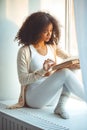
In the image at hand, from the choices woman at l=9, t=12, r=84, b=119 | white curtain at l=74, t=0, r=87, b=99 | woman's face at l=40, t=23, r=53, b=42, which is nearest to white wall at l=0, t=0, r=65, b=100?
woman at l=9, t=12, r=84, b=119

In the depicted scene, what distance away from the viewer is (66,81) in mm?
1746

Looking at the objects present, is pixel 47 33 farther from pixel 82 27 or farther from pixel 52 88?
pixel 82 27

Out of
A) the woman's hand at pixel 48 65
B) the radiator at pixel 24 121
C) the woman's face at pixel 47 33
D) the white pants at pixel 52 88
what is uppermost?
the woman's face at pixel 47 33

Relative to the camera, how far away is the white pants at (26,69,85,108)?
174cm

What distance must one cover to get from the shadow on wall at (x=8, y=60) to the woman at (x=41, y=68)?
0.85 feet

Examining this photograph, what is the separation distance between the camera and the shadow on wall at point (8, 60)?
2180mm

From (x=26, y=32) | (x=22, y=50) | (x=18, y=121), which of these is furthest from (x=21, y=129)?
(x=26, y=32)

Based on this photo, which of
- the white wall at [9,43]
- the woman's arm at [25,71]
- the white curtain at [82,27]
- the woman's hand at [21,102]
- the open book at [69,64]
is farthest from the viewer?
the white wall at [9,43]

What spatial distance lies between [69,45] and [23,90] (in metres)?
0.63

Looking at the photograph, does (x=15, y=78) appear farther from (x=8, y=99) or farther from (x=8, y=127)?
(x=8, y=127)

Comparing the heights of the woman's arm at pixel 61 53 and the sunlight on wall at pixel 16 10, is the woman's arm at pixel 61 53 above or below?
below

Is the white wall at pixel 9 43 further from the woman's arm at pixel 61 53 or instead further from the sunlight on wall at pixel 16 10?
the woman's arm at pixel 61 53

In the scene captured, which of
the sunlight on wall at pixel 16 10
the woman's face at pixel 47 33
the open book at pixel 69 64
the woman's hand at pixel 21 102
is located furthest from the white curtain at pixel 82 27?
the sunlight on wall at pixel 16 10

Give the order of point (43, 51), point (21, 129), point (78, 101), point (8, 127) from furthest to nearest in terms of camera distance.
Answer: point (78, 101)
point (43, 51)
point (8, 127)
point (21, 129)
